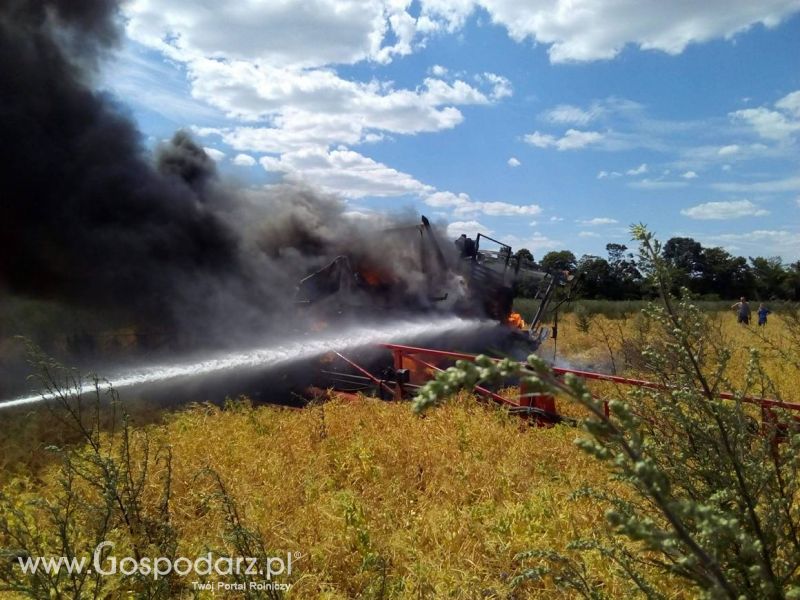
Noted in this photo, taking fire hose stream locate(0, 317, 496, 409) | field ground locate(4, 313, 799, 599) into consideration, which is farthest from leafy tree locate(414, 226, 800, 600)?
fire hose stream locate(0, 317, 496, 409)

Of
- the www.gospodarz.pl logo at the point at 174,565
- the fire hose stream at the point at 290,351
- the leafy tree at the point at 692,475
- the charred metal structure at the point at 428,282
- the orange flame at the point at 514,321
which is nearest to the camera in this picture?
the leafy tree at the point at 692,475

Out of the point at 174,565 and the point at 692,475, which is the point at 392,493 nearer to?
the point at 174,565

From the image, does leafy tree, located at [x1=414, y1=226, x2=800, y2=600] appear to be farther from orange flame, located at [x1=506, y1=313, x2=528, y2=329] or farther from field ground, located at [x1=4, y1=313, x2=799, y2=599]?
orange flame, located at [x1=506, y1=313, x2=528, y2=329]

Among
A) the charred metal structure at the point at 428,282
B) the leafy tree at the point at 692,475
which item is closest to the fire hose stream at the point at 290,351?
the charred metal structure at the point at 428,282

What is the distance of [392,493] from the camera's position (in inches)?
164

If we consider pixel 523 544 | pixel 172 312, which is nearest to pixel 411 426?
pixel 523 544

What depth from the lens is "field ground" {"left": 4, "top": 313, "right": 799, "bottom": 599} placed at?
3178mm

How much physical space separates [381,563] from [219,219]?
1104cm

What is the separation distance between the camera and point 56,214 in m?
10.6

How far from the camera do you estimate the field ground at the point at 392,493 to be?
10.4 feet

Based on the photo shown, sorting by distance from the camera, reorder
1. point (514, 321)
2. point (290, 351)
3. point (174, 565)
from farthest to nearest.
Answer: point (514, 321) → point (290, 351) → point (174, 565)

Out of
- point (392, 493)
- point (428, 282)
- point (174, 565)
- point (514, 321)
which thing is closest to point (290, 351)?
point (428, 282)

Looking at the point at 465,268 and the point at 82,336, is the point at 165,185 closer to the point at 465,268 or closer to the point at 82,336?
the point at 82,336

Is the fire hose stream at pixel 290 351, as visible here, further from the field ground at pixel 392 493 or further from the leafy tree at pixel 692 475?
the leafy tree at pixel 692 475
